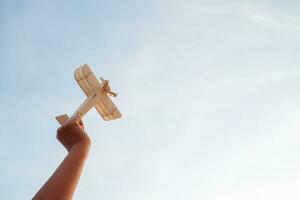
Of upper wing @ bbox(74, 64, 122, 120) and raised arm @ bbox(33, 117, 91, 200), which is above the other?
upper wing @ bbox(74, 64, 122, 120)

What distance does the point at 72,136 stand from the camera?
105 inches

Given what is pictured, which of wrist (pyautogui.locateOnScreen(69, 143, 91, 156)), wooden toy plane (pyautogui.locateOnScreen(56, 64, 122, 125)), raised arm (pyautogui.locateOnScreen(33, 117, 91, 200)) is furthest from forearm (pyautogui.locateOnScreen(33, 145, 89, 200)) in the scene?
wooden toy plane (pyautogui.locateOnScreen(56, 64, 122, 125))

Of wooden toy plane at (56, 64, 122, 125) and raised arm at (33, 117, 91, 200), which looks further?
wooden toy plane at (56, 64, 122, 125)

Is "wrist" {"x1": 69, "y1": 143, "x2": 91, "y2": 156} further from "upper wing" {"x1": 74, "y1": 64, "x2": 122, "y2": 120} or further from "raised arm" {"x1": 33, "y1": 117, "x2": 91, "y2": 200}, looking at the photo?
"upper wing" {"x1": 74, "y1": 64, "x2": 122, "y2": 120}

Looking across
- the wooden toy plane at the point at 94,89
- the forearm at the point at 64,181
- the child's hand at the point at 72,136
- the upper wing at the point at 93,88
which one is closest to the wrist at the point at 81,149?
the child's hand at the point at 72,136

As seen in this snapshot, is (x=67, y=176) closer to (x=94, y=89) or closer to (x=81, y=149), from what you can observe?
(x=81, y=149)

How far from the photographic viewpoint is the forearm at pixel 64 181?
179 centimetres

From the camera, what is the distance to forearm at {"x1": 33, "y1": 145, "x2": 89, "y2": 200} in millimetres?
1791

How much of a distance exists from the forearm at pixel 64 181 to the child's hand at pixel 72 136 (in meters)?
0.33

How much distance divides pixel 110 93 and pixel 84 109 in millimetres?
1137

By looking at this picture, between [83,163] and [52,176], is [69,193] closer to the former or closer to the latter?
[52,176]

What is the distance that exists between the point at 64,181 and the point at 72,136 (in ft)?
2.77

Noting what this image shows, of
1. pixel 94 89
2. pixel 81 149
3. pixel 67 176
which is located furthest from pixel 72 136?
pixel 94 89

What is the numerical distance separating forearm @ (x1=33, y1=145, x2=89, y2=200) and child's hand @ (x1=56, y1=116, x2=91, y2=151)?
0.33 meters
